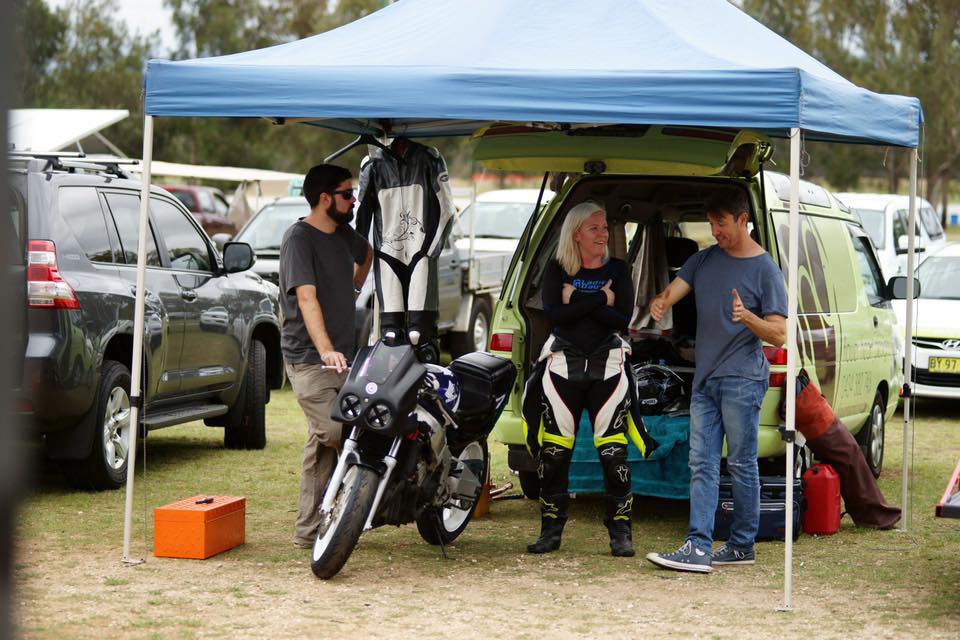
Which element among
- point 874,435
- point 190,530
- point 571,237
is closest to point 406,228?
point 571,237

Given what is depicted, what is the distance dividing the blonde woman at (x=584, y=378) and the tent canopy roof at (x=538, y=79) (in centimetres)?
93

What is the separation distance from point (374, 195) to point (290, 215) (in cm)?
847

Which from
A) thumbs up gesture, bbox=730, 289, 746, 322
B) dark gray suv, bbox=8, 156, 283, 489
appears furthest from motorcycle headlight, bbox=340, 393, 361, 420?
thumbs up gesture, bbox=730, 289, 746, 322

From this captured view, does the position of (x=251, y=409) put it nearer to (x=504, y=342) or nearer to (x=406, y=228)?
(x=406, y=228)

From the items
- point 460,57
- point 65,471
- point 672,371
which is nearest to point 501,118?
point 460,57

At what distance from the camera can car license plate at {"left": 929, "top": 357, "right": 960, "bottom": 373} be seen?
12586 mm

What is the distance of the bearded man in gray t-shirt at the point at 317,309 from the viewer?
6.50 meters

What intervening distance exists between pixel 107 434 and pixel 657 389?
332cm

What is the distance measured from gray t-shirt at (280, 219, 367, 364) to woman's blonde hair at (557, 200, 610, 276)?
1.09 meters

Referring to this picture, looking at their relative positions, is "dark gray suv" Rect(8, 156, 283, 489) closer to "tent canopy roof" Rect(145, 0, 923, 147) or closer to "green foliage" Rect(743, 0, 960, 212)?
"tent canopy roof" Rect(145, 0, 923, 147)

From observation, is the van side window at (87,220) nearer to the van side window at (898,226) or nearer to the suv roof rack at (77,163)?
the suv roof rack at (77,163)

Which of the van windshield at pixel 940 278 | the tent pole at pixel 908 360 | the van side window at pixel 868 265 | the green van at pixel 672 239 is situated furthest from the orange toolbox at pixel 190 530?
the van windshield at pixel 940 278

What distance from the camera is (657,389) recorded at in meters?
7.58

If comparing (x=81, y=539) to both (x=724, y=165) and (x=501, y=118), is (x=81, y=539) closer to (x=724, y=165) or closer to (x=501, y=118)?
(x=501, y=118)
